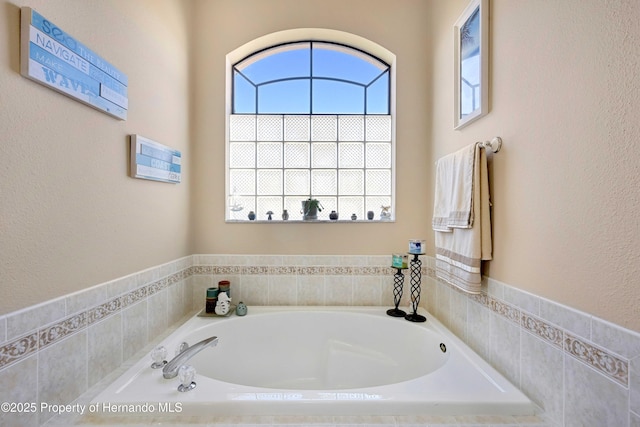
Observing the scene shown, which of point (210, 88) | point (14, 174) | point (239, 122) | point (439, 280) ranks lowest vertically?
point (439, 280)

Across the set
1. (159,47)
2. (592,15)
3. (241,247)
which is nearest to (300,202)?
(241,247)

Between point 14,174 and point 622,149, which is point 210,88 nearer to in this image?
point 14,174

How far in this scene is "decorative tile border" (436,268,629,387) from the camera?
73 centimetres

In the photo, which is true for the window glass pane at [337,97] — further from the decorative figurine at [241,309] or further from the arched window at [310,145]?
the decorative figurine at [241,309]

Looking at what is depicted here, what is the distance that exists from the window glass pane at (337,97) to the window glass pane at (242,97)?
53 cm

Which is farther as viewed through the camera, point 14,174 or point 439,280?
point 439,280

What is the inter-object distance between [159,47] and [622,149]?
2.15 m

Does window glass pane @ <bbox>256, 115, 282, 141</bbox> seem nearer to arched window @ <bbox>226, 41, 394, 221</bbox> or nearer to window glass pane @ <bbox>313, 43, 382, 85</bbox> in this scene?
arched window @ <bbox>226, 41, 394, 221</bbox>

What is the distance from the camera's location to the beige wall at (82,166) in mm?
839

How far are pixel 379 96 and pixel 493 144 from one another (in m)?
1.27

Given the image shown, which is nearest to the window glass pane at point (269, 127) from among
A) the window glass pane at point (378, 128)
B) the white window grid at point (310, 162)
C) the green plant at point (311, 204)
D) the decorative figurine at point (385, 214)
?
the white window grid at point (310, 162)

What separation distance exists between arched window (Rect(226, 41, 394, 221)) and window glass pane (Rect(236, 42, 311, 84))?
21 millimetres

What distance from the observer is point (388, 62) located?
223 centimetres

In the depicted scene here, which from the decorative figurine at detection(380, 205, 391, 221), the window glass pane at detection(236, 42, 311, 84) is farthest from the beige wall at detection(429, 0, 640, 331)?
the window glass pane at detection(236, 42, 311, 84)
